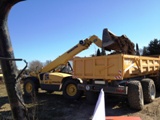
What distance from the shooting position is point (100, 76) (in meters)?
8.86

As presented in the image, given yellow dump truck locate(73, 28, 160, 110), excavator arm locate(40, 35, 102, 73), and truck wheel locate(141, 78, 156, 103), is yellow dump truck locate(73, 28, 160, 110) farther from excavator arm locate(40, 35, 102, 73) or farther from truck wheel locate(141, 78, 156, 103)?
excavator arm locate(40, 35, 102, 73)

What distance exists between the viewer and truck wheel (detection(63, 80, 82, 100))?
1080 centimetres

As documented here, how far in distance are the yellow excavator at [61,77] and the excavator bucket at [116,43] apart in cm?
131

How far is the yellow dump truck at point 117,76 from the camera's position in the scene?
8156 mm

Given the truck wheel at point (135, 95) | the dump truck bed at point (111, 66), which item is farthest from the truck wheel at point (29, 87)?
the truck wheel at point (135, 95)

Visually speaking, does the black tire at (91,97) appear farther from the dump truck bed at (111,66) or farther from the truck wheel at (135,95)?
the truck wheel at (135,95)

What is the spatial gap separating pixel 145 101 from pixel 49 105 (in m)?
4.15

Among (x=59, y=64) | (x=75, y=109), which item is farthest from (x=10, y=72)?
(x=59, y=64)

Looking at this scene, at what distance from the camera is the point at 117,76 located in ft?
26.8

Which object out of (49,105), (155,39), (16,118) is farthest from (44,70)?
(155,39)

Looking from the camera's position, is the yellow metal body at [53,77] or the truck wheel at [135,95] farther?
the yellow metal body at [53,77]

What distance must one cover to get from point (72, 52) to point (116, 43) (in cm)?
313

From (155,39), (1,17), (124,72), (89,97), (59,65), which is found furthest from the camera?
(155,39)

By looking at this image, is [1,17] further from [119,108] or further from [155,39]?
[155,39]
